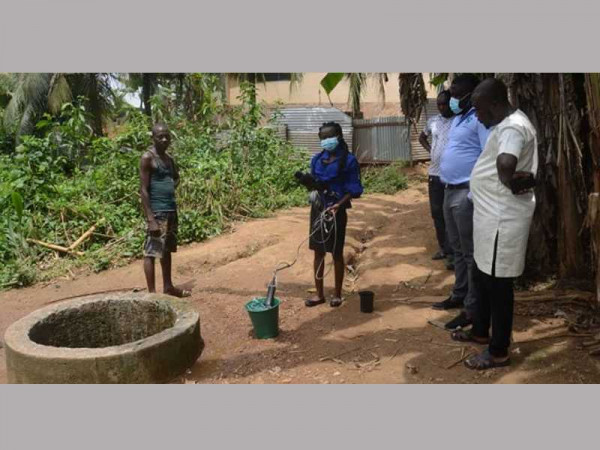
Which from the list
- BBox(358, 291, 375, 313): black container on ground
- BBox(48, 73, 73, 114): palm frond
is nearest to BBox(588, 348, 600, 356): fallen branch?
BBox(358, 291, 375, 313): black container on ground

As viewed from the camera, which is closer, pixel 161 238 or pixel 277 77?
pixel 161 238

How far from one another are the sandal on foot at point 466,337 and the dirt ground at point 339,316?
0.06 meters

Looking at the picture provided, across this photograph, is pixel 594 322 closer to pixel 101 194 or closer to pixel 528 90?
pixel 528 90

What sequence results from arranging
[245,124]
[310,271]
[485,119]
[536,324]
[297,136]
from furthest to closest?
1. [297,136]
2. [245,124]
3. [310,271]
4. [536,324]
5. [485,119]

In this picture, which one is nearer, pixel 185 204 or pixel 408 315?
pixel 408 315

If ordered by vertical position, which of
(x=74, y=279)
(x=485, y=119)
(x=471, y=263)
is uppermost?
(x=485, y=119)

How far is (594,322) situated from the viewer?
13.2ft

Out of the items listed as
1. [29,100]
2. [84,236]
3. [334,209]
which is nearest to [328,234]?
[334,209]

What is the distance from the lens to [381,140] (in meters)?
14.0

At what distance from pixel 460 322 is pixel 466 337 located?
273 mm

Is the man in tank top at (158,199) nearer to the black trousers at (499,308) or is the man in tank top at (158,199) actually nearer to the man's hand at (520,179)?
the black trousers at (499,308)

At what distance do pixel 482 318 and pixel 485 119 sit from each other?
143 centimetres

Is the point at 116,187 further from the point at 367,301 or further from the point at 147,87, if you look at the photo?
the point at 147,87

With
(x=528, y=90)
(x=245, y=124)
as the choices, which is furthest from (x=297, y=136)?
(x=528, y=90)
